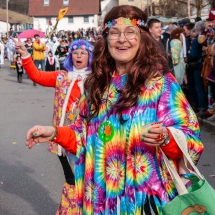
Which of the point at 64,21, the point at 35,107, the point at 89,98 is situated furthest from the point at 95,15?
the point at 89,98

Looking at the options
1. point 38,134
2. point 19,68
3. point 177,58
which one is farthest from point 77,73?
point 19,68

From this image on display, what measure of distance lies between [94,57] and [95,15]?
3151 inches

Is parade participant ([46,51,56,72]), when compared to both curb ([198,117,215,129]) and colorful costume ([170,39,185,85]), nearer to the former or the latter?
colorful costume ([170,39,185,85])

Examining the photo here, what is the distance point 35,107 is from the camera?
512 inches

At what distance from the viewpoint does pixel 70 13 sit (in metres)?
81.8

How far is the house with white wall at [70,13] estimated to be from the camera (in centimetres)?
8188

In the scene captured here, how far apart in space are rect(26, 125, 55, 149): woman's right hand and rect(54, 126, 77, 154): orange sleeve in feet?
0.17

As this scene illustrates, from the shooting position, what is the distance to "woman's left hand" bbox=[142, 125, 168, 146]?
2.35 meters

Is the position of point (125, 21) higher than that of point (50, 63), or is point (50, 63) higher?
point (125, 21)

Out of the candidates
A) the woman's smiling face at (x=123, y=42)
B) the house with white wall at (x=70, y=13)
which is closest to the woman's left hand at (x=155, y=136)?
the woman's smiling face at (x=123, y=42)

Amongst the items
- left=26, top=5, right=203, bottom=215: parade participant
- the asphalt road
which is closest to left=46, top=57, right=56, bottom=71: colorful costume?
the asphalt road

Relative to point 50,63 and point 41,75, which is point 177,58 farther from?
point 50,63

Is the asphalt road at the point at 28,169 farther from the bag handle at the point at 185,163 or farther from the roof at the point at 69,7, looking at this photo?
the roof at the point at 69,7

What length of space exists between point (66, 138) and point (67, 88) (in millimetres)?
1752
